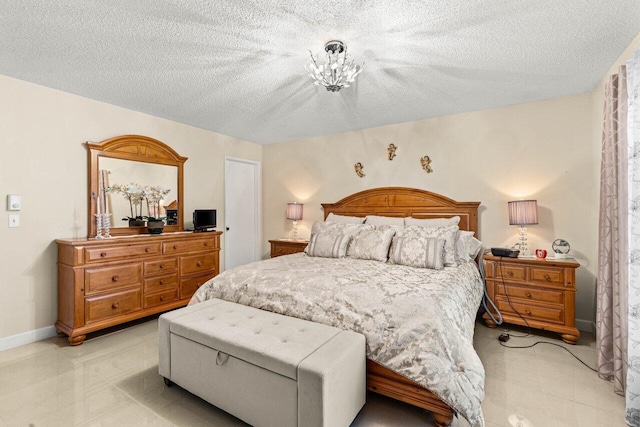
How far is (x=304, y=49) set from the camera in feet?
7.23

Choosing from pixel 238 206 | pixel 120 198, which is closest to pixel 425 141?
pixel 238 206

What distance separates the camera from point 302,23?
1898 mm

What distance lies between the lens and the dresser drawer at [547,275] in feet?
9.05

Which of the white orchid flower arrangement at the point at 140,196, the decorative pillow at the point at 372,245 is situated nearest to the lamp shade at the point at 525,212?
the decorative pillow at the point at 372,245

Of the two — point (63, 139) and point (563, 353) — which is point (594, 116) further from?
point (63, 139)

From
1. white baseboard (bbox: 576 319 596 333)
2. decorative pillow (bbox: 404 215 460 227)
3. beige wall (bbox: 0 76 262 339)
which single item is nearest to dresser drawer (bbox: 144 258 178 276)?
beige wall (bbox: 0 76 262 339)

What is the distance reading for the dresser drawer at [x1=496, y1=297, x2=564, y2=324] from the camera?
9.03 feet

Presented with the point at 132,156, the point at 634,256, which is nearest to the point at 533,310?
the point at 634,256

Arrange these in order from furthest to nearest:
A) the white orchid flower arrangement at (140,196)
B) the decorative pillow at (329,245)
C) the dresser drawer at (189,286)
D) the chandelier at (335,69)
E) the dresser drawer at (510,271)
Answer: the dresser drawer at (189,286), the white orchid flower arrangement at (140,196), the decorative pillow at (329,245), the dresser drawer at (510,271), the chandelier at (335,69)

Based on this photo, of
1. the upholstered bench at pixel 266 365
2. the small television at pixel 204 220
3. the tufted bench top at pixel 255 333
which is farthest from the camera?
the small television at pixel 204 220

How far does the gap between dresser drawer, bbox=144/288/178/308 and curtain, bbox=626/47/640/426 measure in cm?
387

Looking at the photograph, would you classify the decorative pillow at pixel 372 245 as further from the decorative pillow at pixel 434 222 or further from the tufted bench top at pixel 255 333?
the tufted bench top at pixel 255 333

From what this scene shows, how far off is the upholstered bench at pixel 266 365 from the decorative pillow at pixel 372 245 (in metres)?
1.35

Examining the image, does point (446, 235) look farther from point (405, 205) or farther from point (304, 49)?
point (304, 49)
